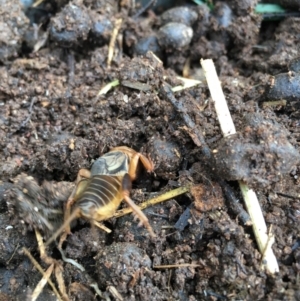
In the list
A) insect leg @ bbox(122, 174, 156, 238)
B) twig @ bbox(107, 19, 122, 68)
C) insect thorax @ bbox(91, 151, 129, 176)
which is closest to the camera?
insect leg @ bbox(122, 174, 156, 238)

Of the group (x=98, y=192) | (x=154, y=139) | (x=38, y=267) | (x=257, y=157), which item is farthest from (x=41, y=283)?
(x=257, y=157)

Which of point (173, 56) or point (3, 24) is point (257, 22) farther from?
point (3, 24)

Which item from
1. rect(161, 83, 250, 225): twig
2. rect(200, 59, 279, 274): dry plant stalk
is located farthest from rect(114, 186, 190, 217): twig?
rect(200, 59, 279, 274): dry plant stalk

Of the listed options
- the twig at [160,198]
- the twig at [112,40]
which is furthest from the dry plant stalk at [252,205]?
the twig at [112,40]

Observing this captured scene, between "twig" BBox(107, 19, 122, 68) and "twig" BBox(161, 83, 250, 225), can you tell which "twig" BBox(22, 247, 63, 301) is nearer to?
"twig" BBox(161, 83, 250, 225)

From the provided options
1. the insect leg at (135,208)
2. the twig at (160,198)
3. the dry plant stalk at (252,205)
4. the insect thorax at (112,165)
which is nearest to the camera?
the dry plant stalk at (252,205)

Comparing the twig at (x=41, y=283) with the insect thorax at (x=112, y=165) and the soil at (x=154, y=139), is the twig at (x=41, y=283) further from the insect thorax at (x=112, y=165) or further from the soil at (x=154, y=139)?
the insect thorax at (x=112, y=165)

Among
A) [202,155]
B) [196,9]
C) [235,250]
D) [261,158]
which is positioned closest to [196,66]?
[196,9]
